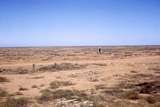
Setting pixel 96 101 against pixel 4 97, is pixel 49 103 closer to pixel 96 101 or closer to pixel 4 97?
pixel 96 101

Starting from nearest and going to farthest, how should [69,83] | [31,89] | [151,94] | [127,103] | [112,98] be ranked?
[127,103], [112,98], [151,94], [31,89], [69,83]

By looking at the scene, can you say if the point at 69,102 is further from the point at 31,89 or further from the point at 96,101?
the point at 31,89

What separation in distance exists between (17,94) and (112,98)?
6154 millimetres

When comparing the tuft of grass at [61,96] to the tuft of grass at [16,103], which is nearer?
the tuft of grass at [16,103]

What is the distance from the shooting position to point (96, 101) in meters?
11.4

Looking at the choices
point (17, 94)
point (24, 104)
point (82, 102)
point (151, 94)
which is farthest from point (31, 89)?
point (151, 94)

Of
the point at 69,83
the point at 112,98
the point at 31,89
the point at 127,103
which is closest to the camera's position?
the point at 127,103

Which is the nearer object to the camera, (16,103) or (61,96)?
(16,103)

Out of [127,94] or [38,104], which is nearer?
[38,104]

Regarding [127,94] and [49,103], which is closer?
[49,103]

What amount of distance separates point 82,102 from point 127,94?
3110 millimetres

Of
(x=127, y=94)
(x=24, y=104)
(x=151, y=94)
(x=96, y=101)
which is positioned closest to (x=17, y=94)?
(x=24, y=104)

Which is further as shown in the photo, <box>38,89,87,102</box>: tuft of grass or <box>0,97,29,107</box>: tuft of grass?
<box>38,89,87,102</box>: tuft of grass

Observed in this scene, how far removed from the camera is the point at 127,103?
11.3 metres
